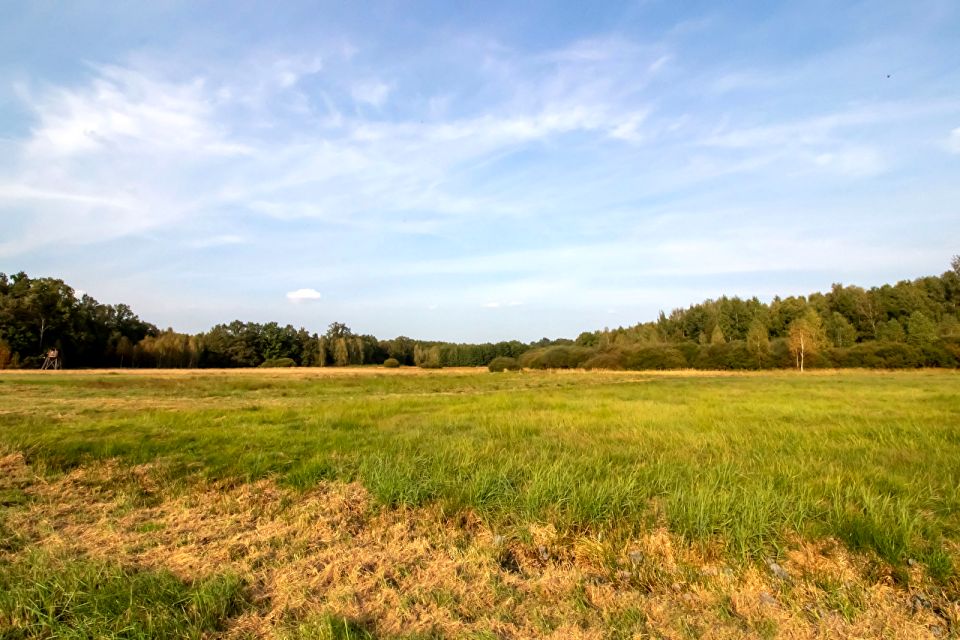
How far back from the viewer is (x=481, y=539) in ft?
15.6

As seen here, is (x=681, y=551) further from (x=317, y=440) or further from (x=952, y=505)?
(x=317, y=440)

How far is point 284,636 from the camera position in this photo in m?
3.07

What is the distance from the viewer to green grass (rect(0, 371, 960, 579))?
188 inches

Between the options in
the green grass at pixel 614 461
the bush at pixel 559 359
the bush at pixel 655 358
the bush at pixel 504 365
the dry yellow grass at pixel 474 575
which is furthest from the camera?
the bush at pixel 559 359

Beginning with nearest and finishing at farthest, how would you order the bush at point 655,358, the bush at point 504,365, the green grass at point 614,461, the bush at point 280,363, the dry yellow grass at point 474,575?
the dry yellow grass at point 474,575
the green grass at point 614,461
the bush at point 655,358
the bush at point 504,365
the bush at point 280,363

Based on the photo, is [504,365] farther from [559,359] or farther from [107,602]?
[107,602]

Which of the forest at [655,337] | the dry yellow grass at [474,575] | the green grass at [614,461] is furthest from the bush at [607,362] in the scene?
the dry yellow grass at [474,575]

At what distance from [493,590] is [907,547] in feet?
11.8

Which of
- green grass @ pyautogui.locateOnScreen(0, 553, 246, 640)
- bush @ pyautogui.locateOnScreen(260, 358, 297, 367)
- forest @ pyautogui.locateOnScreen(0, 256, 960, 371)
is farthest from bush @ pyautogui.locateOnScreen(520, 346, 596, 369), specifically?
green grass @ pyautogui.locateOnScreen(0, 553, 246, 640)

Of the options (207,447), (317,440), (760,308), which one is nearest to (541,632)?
(317,440)

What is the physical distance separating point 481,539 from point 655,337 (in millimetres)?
113324

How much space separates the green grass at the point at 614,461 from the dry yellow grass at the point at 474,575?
14.4 inches

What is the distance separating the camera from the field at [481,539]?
3328mm

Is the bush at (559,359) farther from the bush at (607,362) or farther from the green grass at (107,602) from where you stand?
the green grass at (107,602)
